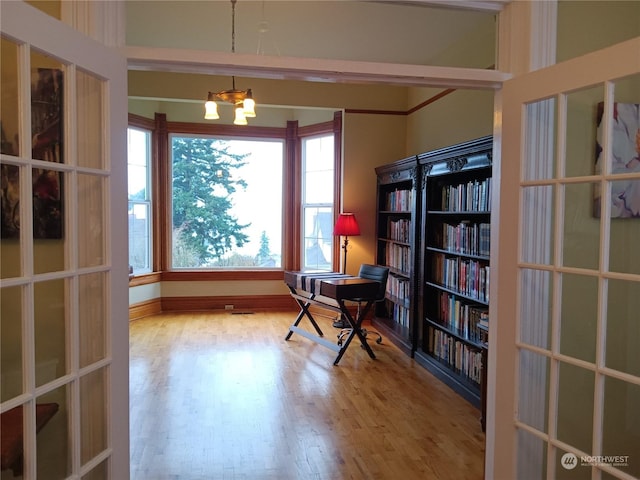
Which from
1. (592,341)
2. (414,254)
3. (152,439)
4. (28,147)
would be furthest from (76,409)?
(414,254)

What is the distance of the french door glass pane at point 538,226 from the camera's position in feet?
6.55

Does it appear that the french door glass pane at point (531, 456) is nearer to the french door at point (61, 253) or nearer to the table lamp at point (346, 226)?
the french door at point (61, 253)

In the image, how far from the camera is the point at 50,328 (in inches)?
65.6

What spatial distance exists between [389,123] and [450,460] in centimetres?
446

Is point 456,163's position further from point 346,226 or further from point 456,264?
point 346,226

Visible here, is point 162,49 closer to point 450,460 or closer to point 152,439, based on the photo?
point 152,439

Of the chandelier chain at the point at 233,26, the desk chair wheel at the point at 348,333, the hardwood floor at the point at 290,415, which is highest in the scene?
the chandelier chain at the point at 233,26

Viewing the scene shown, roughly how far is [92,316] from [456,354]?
3.16 metres

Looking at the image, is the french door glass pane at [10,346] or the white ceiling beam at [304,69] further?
the white ceiling beam at [304,69]

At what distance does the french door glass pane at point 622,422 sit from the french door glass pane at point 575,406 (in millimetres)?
60

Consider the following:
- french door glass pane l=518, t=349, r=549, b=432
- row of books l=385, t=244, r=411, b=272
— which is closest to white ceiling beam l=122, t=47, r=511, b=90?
french door glass pane l=518, t=349, r=549, b=432

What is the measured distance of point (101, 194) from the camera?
1.74 meters

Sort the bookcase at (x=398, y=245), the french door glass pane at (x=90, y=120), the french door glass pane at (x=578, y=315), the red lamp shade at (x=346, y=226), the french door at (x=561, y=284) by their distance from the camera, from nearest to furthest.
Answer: the french door glass pane at (x=90, y=120) → the french door at (x=561, y=284) → the french door glass pane at (x=578, y=315) → the bookcase at (x=398, y=245) → the red lamp shade at (x=346, y=226)

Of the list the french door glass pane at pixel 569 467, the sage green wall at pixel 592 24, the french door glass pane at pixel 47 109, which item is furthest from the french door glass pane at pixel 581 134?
the french door glass pane at pixel 47 109
